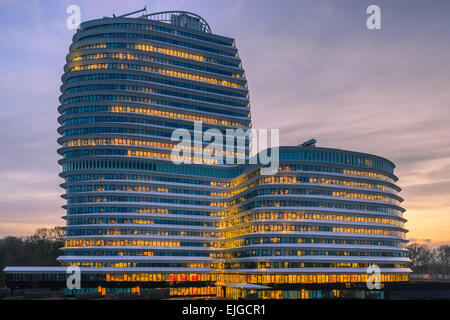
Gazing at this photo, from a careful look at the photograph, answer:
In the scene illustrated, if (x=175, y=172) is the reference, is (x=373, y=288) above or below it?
below

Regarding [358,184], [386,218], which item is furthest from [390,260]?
[358,184]

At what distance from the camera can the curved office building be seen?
153000 mm

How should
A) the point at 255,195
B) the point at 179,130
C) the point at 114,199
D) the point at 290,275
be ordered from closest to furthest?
the point at 290,275
the point at 255,195
the point at 114,199
the point at 179,130

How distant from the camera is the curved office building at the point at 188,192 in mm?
153000

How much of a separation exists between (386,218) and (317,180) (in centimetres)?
2862

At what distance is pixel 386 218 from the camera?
165 metres

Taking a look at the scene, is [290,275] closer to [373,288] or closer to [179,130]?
[373,288]

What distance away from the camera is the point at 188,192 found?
18238 cm
